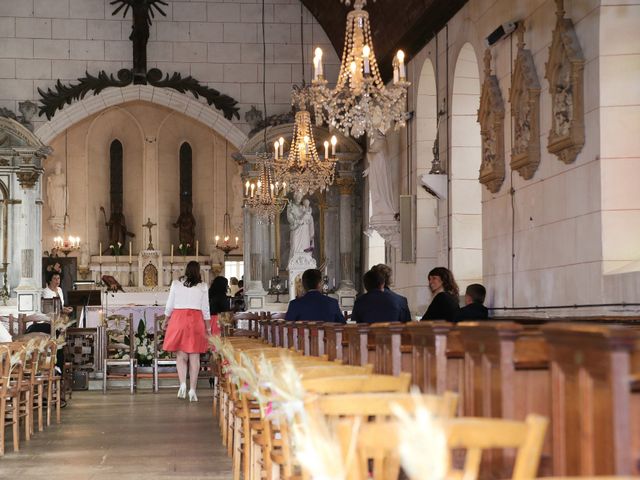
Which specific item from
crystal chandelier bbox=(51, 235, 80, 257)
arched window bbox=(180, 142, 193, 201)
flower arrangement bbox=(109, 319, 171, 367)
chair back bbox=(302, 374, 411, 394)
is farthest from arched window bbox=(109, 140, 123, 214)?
chair back bbox=(302, 374, 411, 394)

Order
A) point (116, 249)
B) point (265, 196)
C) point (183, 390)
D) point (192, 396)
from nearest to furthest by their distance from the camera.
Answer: point (192, 396) < point (183, 390) < point (265, 196) < point (116, 249)

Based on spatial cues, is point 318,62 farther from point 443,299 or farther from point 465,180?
point 465,180

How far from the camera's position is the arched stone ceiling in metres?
13.5

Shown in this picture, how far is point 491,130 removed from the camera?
36.9ft

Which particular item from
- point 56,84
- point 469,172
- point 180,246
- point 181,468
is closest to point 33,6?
point 56,84

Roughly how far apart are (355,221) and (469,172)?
19.9ft

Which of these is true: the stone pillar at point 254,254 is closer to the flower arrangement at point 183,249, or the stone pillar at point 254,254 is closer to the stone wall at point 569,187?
the flower arrangement at point 183,249

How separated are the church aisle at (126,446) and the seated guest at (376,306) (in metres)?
1.50

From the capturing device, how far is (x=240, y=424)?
21.9 feet

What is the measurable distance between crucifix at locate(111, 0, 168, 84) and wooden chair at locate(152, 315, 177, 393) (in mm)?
5475

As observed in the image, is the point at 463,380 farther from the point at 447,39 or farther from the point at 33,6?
the point at 33,6

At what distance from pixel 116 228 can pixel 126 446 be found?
1478cm

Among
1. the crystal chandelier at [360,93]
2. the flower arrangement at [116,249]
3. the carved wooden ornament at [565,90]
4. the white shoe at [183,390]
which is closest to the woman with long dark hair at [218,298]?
the white shoe at [183,390]

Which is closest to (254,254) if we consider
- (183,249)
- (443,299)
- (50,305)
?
(183,249)
